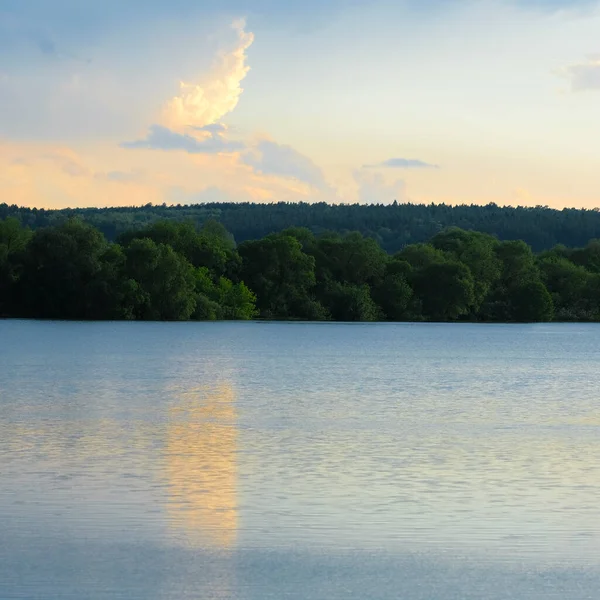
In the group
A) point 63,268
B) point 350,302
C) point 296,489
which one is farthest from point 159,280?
point 296,489

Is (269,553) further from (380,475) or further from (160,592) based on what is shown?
(380,475)

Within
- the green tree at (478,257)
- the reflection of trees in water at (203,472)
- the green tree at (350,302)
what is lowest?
the reflection of trees in water at (203,472)

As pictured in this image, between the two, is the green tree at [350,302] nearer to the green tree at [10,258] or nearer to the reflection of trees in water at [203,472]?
the green tree at [10,258]

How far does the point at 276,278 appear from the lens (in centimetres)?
13425

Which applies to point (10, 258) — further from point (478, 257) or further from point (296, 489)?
Result: point (296, 489)

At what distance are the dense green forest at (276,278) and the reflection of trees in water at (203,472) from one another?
82.7 m

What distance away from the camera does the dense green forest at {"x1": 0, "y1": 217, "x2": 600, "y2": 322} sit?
4624 inches

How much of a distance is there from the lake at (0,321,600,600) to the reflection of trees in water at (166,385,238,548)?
62 millimetres

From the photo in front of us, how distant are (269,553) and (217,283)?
385 ft

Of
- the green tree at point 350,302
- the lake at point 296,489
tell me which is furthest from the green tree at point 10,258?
the lake at point 296,489

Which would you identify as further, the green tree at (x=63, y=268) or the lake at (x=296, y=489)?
the green tree at (x=63, y=268)

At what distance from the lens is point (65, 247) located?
115m

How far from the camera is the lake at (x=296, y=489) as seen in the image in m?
13.3

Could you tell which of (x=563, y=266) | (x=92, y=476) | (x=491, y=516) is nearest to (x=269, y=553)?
(x=491, y=516)
